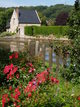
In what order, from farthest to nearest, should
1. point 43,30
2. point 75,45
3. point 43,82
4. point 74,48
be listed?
point 43,30 < point 74,48 < point 75,45 < point 43,82

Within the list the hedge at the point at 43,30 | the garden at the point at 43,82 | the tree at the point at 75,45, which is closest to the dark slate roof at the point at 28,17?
the hedge at the point at 43,30

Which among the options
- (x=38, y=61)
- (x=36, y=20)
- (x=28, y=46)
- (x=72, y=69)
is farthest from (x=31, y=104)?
(x=36, y=20)

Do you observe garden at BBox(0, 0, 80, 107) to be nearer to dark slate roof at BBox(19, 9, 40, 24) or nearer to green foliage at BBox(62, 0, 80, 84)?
green foliage at BBox(62, 0, 80, 84)

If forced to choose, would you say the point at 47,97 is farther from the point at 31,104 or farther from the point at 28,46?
the point at 28,46

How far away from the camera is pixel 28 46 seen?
43.5 ft

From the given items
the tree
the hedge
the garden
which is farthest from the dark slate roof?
the tree

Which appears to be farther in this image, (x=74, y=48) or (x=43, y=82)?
(x=74, y=48)

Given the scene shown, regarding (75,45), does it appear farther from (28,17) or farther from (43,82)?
(28,17)

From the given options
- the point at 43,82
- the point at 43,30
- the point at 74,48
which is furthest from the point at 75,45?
the point at 43,30

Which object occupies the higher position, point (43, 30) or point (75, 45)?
point (75, 45)

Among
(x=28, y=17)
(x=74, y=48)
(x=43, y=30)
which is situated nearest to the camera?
(x=74, y=48)

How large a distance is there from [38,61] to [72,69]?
6.89ft

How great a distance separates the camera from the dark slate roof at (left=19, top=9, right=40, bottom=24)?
309ft

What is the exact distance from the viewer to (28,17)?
310ft
